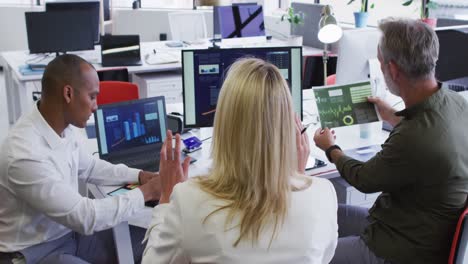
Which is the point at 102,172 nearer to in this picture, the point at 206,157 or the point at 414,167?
the point at 206,157

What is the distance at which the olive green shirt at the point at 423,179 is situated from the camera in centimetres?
160

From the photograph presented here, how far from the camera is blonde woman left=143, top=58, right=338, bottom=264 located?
1117 mm

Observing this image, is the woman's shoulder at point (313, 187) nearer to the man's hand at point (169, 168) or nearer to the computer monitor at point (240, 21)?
the man's hand at point (169, 168)

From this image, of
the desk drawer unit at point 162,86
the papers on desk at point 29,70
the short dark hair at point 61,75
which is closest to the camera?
the short dark hair at point 61,75

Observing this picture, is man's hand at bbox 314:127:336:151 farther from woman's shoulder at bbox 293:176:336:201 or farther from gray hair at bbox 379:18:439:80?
woman's shoulder at bbox 293:176:336:201

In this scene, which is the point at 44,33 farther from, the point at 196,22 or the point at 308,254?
the point at 308,254

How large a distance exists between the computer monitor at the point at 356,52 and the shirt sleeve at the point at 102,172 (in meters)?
1.29

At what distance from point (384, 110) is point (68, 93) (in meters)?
1.36

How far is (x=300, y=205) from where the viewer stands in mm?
1183

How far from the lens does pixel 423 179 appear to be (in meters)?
1.63

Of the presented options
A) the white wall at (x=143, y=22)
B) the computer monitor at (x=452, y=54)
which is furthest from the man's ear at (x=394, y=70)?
the white wall at (x=143, y=22)

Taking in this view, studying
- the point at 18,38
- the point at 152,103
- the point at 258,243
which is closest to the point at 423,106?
the point at 258,243

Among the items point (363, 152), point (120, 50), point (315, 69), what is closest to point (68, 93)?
point (363, 152)

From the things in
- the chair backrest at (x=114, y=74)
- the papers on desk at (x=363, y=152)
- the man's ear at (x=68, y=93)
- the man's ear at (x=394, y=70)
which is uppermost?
the man's ear at (x=394, y=70)
